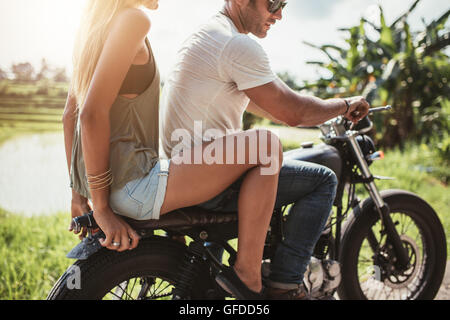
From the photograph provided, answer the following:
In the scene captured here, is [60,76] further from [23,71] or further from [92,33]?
[92,33]

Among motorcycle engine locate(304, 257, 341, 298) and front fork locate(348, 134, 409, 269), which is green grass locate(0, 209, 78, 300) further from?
front fork locate(348, 134, 409, 269)

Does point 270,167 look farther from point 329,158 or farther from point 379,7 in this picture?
point 379,7

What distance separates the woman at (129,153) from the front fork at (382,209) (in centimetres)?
84

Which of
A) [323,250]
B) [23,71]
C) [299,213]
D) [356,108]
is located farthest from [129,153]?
[23,71]

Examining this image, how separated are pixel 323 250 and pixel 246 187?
84 centimetres

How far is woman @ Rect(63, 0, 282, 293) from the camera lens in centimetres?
141

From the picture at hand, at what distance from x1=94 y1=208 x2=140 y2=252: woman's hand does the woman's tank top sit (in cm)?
12

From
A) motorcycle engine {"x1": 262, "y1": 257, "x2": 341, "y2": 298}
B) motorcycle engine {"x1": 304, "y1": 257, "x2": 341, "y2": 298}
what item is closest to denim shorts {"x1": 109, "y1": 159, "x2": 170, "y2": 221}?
motorcycle engine {"x1": 262, "y1": 257, "x2": 341, "y2": 298}

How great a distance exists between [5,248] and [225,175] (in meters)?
2.60

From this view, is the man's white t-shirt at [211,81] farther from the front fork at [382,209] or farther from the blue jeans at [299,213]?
the front fork at [382,209]

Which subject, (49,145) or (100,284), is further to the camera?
(49,145)
